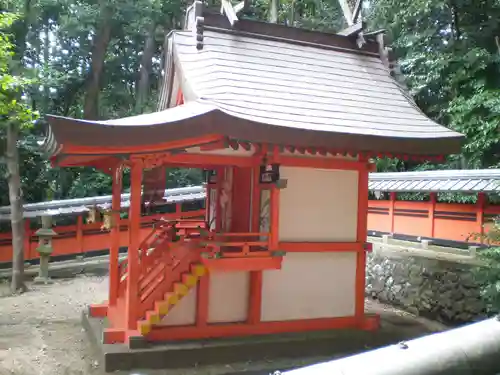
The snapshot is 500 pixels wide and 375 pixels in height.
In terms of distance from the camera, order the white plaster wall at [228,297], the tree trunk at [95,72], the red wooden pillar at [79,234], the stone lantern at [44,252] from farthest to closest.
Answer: the tree trunk at [95,72] < the red wooden pillar at [79,234] < the stone lantern at [44,252] < the white plaster wall at [228,297]

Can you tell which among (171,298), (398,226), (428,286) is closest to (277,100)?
(171,298)

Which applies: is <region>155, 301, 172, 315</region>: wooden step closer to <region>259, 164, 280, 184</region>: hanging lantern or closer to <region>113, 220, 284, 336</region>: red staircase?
<region>113, 220, 284, 336</region>: red staircase

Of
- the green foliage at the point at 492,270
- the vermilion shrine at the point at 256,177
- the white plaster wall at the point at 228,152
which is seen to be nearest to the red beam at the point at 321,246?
the vermilion shrine at the point at 256,177

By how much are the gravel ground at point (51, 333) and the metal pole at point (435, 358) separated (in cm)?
467

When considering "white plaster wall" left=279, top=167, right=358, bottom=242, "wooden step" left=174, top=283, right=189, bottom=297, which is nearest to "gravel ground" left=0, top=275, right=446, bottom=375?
"wooden step" left=174, top=283, right=189, bottom=297

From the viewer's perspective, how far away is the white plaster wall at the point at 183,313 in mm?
7289

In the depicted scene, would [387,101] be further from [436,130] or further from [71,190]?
[71,190]

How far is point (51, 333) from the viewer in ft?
27.9

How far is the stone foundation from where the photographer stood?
9367 mm

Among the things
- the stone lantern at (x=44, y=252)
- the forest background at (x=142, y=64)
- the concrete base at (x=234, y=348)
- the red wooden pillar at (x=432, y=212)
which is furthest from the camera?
the forest background at (x=142, y=64)

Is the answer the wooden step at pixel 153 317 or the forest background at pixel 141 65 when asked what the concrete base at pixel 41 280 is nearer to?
the forest background at pixel 141 65

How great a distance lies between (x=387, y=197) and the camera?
19.0m

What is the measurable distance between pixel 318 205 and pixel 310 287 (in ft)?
4.82

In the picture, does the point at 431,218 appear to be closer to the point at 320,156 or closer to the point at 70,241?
the point at 320,156
